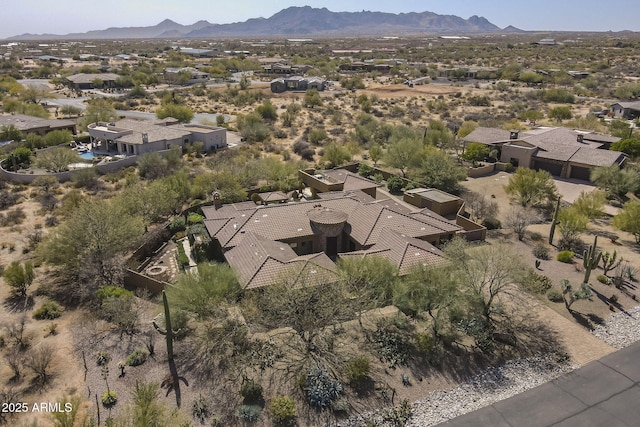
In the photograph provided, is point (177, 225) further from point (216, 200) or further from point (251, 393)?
point (251, 393)

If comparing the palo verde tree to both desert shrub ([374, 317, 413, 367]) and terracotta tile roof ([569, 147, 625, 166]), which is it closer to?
desert shrub ([374, 317, 413, 367])

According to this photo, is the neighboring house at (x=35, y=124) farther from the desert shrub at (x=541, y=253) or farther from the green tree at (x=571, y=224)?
the green tree at (x=571, y=224)

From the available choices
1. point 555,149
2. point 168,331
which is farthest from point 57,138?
point 555,149

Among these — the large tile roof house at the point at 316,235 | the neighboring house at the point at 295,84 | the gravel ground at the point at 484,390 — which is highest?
the neighboring house at the point at 295,84

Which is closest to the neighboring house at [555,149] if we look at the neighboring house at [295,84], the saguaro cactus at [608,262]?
the saguaro cactus at [608,262]

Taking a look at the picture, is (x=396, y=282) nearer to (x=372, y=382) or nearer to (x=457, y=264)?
(x=457, y=264)

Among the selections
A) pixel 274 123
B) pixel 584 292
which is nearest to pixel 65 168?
pixel 274 123

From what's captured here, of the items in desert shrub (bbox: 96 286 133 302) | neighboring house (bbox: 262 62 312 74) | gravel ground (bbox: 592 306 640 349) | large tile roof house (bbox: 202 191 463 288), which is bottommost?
gravel ground (bbox: 592 306 640 349)

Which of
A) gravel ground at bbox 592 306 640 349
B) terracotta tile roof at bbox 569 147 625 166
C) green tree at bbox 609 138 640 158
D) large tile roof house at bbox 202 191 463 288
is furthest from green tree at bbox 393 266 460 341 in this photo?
green tree at bbox 609 138 640 158
